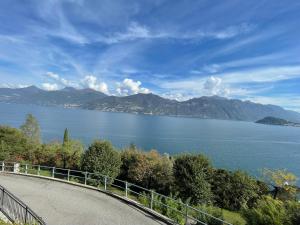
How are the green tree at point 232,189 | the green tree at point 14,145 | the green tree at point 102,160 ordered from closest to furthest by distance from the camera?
the green tree at point 102,160, the green tree at point 232,189, the green tree at point 14,145

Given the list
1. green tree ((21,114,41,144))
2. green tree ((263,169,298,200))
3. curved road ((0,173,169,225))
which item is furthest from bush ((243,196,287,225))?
green tree ((21,114,41,144))

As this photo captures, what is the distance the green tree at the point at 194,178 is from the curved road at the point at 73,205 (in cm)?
888

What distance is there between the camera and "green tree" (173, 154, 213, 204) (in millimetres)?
23094

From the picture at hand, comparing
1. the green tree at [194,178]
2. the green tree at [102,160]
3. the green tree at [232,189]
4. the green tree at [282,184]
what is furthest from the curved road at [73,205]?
the green tree at [282,184]

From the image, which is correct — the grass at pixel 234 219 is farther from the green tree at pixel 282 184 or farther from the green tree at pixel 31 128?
the green tree at pixel 31 128

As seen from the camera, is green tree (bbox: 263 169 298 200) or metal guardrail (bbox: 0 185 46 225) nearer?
metal guardrail (bbox: 0 185 46 225)

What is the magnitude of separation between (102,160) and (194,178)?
729cm

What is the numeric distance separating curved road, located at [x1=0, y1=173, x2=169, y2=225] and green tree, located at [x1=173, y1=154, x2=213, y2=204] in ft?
29.1

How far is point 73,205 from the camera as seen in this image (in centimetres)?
1381

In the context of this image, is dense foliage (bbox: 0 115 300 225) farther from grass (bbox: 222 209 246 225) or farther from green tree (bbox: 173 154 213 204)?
grass (bbox: 222 209 246 225)

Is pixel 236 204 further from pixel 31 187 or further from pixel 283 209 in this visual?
pixel 31 187

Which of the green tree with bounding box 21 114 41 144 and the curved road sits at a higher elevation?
the green tree with bounding box 21 114 41 144

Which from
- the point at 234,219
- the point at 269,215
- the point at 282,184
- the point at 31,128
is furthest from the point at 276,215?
the point at 31,128

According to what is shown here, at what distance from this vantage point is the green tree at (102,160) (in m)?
22.8
